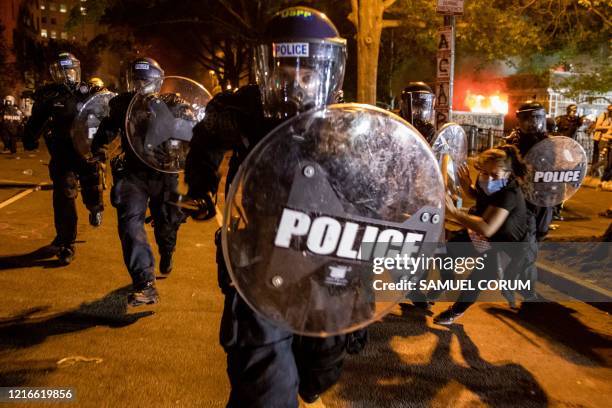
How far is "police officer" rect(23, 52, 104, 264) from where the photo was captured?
18.6 ft

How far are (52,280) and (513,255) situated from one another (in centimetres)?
435

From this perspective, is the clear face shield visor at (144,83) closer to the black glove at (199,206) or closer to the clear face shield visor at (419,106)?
the black glove at (199,206)

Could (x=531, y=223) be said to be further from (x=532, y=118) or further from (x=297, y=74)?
(x=297, y=74)

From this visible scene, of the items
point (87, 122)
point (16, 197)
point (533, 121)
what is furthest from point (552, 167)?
point (16, 197)

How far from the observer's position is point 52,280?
536 cm

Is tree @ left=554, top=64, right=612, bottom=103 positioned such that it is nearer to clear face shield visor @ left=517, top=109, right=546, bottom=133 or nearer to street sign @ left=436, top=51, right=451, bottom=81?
street sign @ left=436, top=51, right=451, bottom=81

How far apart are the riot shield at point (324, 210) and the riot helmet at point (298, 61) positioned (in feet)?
0.74

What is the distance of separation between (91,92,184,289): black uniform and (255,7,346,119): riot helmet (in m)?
2.46

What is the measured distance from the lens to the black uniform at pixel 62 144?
5.66m

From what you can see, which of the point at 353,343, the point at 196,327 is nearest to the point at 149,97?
the point at 196,327

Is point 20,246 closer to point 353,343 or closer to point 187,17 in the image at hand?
point 353,343

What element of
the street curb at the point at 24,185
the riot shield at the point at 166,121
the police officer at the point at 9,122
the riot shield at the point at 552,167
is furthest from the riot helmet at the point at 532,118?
the police officer at the point at 9,122

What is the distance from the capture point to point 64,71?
5.67 m

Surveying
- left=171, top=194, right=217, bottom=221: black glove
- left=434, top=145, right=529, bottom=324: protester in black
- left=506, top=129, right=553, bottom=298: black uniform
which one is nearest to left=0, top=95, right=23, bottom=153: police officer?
left=506, top=129, right=553, bottom=298: black uniform
